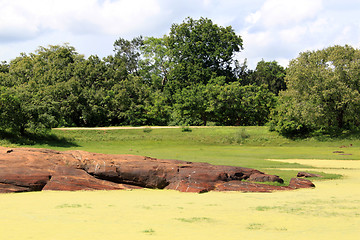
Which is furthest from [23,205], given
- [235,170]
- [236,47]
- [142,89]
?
[236,47]

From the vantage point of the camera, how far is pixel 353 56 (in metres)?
63.5

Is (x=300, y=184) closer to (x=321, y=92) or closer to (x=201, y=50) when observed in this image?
(x=321, y=92)

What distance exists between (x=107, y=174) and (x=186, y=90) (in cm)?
5919

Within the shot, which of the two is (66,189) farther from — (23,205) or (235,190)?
(235,190)

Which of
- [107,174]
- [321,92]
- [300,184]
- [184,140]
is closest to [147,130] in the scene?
[184,140]

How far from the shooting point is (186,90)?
80312mm

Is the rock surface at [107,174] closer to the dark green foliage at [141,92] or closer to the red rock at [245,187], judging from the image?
the red rock at [245,187]

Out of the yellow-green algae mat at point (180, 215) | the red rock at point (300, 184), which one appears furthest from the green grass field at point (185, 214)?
the red rock at point (300, 184)

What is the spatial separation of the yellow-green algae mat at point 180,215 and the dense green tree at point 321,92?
43026 millimetres

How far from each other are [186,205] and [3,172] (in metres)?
9.71

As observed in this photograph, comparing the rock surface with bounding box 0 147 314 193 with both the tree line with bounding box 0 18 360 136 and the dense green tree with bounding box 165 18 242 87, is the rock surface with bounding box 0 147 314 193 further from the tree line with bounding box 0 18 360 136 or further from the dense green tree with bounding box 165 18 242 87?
the dense green tree with bounding box 165 18 242 87

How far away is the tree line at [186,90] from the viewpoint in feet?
202

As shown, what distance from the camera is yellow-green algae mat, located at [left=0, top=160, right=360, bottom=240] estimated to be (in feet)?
36.7

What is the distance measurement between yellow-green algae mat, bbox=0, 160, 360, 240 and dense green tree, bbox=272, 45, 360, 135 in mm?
43026
